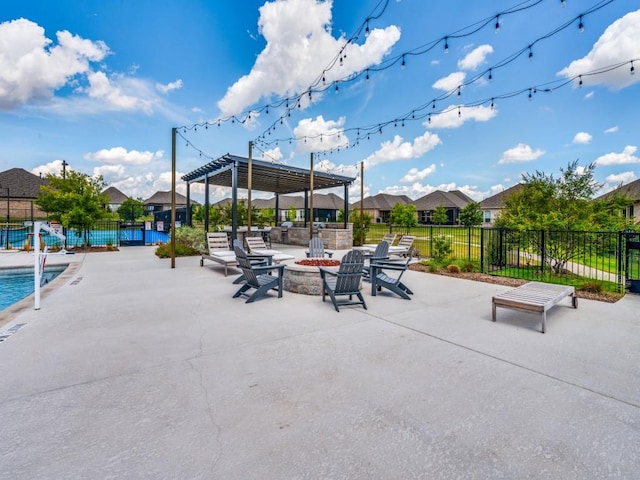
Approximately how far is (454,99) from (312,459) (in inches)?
375

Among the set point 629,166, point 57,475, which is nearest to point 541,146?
point 629,166

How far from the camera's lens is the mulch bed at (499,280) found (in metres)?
6.07

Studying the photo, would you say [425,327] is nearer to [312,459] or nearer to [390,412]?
[390,412]

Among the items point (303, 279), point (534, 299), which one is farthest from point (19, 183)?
point (534, 299)

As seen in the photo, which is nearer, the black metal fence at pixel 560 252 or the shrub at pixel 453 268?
the black metal fence at pixel 560 252

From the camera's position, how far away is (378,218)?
205 ft

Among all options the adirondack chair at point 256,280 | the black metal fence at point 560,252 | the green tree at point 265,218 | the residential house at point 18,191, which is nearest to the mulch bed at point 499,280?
the black metal fence at point 560,252

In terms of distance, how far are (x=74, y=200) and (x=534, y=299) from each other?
56.2 ft

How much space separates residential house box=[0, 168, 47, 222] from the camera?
1425 inches

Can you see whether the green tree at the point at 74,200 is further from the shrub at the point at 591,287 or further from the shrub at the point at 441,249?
the shrub at the point at 591,287

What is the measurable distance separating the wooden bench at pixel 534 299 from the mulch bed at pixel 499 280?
3.89 feet

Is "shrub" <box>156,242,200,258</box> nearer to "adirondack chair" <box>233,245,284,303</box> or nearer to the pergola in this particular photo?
the pergola

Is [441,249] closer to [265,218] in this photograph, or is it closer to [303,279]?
[303,279]

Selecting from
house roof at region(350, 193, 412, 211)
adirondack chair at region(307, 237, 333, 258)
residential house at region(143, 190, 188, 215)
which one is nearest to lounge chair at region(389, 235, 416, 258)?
adirondack chair at region(307, 237, 333, 258)
